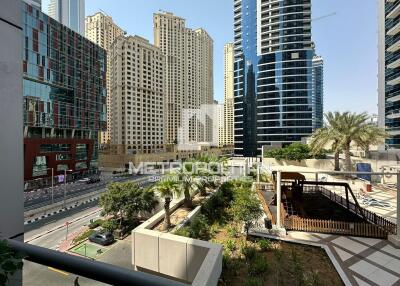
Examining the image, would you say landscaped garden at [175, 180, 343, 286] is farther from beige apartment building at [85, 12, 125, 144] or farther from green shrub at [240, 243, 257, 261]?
beige apartment building at [85, 12, 125, 144]

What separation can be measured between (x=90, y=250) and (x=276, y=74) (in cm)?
6721

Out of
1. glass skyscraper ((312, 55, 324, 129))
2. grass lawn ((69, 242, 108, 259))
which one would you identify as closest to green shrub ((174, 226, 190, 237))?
grass lawn ((69, 242, 108, 259))

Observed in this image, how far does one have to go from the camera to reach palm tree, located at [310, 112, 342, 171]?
29984mm

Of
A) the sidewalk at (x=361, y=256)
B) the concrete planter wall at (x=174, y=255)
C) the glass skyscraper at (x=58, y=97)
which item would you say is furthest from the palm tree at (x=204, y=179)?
the glass skyscraper at (x=58, y=97)

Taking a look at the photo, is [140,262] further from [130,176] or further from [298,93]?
[298,93]

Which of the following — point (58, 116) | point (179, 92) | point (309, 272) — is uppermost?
point (179, 92)

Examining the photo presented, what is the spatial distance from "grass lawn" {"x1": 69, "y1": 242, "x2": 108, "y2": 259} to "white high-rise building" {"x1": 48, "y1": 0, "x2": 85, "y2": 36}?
199 metres

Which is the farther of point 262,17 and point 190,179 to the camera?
point 262,17

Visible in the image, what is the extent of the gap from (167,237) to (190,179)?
6582mm

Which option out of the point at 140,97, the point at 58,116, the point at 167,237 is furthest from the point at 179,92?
the point at 167,237

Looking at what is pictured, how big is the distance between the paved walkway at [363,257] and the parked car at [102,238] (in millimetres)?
17020

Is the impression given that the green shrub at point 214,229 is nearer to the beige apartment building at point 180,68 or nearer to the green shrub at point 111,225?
the green shrub at point 111,225

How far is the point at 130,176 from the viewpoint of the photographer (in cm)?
6216

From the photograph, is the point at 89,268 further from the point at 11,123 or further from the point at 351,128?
the point at 351,128
